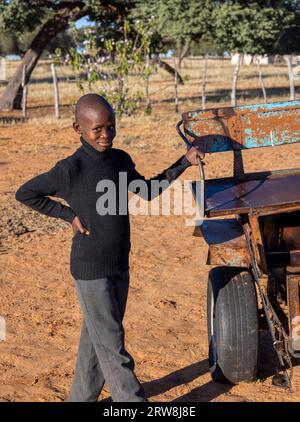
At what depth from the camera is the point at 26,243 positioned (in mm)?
7742

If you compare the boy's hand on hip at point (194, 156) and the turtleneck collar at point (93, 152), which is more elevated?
the turtleneck collar at point (93, 152)

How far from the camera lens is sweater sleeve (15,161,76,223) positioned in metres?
3.40

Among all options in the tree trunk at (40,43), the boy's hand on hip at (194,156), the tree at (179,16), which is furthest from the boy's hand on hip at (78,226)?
the tree trunk at (40,43)

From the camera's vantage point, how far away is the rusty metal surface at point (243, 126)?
4.88m

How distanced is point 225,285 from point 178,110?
17591mm

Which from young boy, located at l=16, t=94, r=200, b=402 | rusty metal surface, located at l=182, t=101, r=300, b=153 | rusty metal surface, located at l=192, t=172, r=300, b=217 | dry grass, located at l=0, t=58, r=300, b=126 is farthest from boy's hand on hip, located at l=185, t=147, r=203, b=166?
dry grass, located at l=0, t=58, r=300, b=126

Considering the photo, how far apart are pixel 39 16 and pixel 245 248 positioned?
22086 mm

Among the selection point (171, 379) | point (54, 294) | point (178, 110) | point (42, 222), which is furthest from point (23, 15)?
point (171, 379)

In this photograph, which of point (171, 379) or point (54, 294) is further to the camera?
point (54, 294)

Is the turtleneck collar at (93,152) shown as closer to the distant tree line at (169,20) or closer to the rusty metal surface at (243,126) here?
the rusty metal surface at (243,126)

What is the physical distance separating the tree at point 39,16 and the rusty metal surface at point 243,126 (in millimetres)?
19280

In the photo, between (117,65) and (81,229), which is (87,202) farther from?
(117,65)

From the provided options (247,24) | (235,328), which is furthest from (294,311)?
(247,24)
